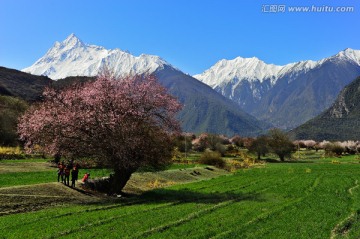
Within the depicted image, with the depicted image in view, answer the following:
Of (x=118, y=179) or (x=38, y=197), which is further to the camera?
(x=118, y=179)

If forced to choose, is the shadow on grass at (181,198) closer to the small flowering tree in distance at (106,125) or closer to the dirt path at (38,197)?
the dirt path at (38,197)

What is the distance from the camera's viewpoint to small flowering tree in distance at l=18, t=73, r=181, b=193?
3844cm

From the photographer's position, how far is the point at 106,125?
38.8 metres

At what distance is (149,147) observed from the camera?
129 feet

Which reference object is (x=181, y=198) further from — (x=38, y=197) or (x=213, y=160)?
(x=213, y=160)

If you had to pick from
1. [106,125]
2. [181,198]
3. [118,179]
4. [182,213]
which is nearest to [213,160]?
[118,179]

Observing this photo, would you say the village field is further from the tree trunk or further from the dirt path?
the tree trunk

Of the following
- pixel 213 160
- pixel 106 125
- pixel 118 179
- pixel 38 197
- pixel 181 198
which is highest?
pixel 106 125

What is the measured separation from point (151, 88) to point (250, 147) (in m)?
110

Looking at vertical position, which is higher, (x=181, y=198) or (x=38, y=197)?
(x=38, y=197)

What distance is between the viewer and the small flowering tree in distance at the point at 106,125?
126 feet

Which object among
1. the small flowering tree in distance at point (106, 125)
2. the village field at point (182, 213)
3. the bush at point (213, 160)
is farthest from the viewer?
the bush at point (213, 160)

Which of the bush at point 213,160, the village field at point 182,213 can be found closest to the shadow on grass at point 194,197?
the village field at point 182,213

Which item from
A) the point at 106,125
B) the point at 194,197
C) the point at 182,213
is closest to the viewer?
the point at 182,213
